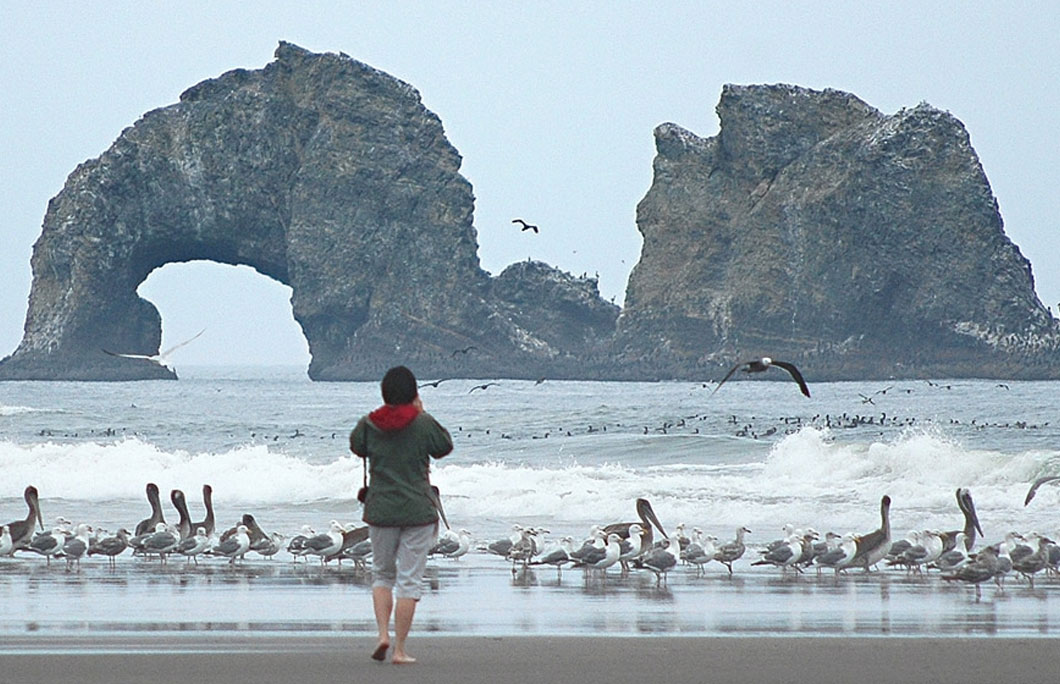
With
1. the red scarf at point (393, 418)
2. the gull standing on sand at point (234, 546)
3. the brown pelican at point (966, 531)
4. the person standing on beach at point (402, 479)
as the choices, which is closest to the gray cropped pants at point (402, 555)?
the person standing on beach at point (402, 479)

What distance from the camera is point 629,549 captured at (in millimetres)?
13281

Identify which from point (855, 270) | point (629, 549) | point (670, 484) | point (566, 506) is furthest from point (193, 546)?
point (855, 270)

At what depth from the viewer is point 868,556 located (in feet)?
43.4

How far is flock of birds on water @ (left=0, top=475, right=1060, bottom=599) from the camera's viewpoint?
1273 cm

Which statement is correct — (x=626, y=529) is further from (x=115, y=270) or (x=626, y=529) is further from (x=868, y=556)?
(x=115, y=270)

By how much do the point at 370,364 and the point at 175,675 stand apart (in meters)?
123

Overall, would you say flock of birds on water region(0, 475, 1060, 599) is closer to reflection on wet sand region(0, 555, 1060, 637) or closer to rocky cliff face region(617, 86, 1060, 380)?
reflection on wet sand region(0, 555, 1060, 637)

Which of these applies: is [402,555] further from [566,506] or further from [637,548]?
[566,506]

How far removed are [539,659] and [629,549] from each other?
5.23 m

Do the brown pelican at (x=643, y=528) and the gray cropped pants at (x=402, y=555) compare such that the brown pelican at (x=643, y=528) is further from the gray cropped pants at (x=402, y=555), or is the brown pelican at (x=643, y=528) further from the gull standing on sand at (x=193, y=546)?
the gray cropped pants at (x=402, y=555)

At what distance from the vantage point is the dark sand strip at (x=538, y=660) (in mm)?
7527

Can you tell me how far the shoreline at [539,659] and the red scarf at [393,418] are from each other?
1.12 m

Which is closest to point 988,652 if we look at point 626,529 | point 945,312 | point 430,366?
point 626,529

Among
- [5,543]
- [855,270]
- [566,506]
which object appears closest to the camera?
[5,543]
